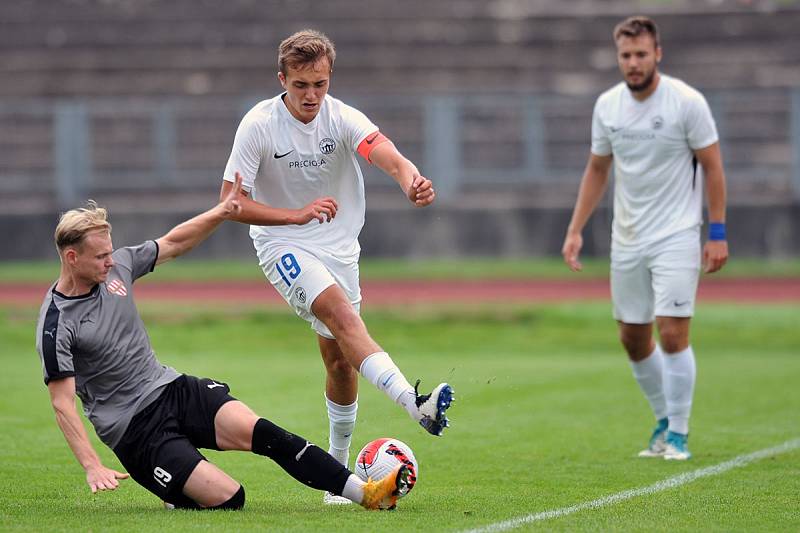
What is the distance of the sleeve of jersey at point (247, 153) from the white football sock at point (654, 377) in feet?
10.5

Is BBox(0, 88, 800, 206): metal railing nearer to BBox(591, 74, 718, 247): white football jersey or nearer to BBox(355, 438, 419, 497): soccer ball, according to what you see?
BBox(591, 74, 718, 247): white football jersey

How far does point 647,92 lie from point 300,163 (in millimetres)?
2717

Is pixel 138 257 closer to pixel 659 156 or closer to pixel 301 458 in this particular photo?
pixel 301 458

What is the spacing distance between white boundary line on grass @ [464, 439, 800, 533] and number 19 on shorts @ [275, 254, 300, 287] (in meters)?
1.73

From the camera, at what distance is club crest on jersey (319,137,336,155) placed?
7.16 metres

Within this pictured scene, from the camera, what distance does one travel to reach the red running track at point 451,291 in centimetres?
1988

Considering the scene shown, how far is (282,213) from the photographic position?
693 cm

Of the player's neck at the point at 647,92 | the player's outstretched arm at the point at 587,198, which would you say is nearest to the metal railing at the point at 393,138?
the player's outstretched arm at the point at 587,198

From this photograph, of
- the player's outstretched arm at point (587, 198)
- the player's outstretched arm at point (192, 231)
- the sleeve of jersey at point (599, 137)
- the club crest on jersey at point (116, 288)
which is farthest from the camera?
the player's outstretched arm at point (587, 198)

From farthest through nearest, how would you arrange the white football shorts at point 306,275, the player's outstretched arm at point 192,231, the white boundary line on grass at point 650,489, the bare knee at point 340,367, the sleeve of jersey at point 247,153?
the bare knee at point 340,367 → the sleeve of jersey at point 247,153 → the white football shorts at point 306,275 → the player's outstretched arm at point 192,231 → the white boundary line on grass at point 650,489

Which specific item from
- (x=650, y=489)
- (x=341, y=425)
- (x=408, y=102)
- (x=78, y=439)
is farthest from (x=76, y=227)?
(x=408, y=102)

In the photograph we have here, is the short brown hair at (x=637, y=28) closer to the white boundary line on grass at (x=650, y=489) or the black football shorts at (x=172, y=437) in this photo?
the white boundary line on grass at (x=650, y=489)

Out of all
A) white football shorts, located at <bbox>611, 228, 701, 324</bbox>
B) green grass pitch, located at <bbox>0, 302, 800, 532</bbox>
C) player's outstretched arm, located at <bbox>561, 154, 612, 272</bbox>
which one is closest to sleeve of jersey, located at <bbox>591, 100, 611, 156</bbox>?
player's outstretched arm, located at <bbox>561, 154, 612, 272</bbox>

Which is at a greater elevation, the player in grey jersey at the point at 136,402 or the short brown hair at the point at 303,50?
the short brown hair at the point at 303,50
